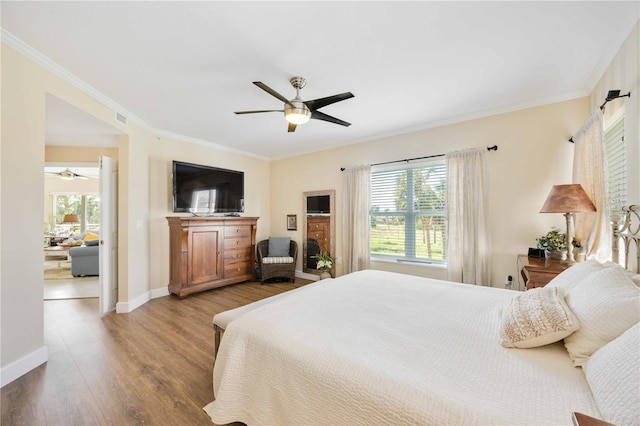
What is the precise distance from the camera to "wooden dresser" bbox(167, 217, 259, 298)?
3928 millimetres

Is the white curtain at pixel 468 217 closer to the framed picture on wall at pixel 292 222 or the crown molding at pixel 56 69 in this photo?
the framed picture on wall at pixel 292 222

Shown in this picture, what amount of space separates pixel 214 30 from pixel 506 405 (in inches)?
104

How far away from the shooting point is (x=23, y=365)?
205 cm

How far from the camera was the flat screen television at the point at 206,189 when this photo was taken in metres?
4.07

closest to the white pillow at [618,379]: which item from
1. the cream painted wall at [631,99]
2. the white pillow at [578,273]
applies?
the white pillow at [578,273]

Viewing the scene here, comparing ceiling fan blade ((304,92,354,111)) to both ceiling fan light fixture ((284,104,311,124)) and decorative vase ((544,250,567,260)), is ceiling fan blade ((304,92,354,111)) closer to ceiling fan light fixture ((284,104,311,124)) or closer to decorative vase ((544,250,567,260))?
ceiling fan light fixture ((284,104,311,124))

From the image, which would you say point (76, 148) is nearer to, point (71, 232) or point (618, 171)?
point (71, 232)

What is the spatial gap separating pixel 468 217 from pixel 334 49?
104 inches

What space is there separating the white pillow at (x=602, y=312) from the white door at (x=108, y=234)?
450cm

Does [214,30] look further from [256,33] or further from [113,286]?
[113,286]

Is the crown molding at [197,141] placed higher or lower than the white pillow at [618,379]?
higher

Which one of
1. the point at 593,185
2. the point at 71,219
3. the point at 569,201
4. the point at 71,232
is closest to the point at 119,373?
the point at 569,201

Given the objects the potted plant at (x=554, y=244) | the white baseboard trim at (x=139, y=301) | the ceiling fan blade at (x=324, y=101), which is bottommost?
the white baseboard trim at (x=139, y=301)

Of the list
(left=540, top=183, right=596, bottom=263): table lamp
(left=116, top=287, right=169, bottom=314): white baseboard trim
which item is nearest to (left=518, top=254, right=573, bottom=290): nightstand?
(left=540, top=183, right=596, bottom=263): table lamp
